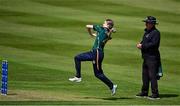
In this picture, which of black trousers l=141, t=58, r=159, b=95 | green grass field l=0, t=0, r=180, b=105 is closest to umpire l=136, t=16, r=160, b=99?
black trousers l=141, t=58, r=159, b=95

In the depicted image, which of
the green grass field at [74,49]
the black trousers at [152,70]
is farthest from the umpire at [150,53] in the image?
the green grass field at [74,49]

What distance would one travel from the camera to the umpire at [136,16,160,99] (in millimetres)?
18609

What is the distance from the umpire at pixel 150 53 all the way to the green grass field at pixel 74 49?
19.9 inches

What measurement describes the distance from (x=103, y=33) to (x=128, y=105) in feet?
7.87

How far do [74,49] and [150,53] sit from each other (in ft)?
29.8

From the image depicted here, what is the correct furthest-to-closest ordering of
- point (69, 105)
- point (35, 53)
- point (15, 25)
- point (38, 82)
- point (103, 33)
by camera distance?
point (15, 25)
point (35, 53)
point (38, 82)
point (103, 33)
point (69, 105)

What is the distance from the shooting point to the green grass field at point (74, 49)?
1893 centimetres

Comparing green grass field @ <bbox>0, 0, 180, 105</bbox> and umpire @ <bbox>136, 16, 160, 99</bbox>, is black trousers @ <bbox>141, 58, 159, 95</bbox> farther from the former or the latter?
green grass field @ <bbox>0, 0, 180, 105</bbox>

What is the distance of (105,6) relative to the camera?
35.4 meters

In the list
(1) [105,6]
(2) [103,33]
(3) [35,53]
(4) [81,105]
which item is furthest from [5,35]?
(4) [81,105]

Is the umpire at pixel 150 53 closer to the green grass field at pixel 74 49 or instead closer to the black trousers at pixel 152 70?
the black trousers at pixel 152 70

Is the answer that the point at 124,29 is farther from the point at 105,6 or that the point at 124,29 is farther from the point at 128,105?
the point at 128,105

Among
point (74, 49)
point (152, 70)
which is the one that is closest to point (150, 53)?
point (152, 70)

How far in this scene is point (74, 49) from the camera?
27672 millimetres
